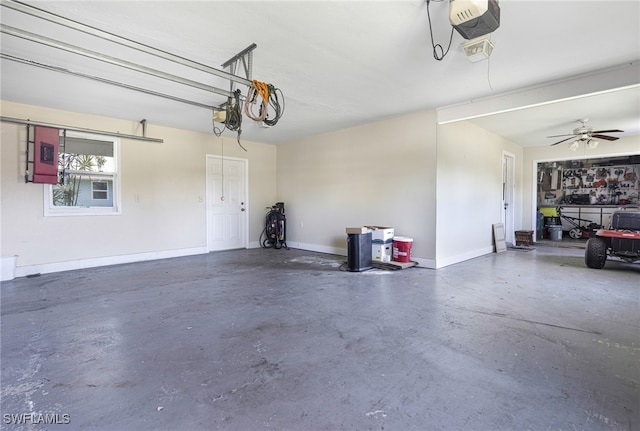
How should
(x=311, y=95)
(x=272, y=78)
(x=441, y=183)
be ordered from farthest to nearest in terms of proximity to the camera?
(x=441, y=183) < (x=311, y=95) < (x=272, y=78)

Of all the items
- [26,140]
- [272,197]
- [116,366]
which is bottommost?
[116,366]

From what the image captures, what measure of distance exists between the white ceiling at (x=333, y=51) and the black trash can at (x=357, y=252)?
2.14 m

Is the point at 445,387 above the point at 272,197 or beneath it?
beneath

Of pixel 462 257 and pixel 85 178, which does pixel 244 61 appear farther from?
pixel 462 257

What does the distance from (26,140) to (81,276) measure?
2.26m

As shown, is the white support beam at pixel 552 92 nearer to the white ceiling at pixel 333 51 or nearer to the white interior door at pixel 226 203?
the white ceiling at pixel 333 51

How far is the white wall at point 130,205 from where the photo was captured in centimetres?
456

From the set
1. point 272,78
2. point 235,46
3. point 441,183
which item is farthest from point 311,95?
point 441,183

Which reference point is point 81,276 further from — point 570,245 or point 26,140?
point 570,245

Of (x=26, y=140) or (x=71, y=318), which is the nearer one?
(x=71, y=318)

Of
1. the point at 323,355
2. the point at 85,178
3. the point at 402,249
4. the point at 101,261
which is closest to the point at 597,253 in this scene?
the point at 402,249

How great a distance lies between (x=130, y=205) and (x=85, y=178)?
815 millimetres

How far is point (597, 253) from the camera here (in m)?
5.00

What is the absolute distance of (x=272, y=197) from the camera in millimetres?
8000
